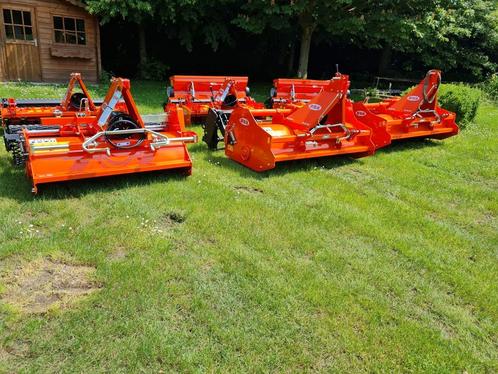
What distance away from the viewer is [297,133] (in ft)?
20.7

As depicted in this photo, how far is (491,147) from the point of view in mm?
8320

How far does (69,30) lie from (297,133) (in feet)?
36.6

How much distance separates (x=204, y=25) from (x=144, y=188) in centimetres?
1269

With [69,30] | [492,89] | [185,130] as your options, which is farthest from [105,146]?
[492,89]

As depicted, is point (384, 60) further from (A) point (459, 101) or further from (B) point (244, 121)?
(B) point (244, 121)

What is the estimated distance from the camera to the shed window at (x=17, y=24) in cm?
1285

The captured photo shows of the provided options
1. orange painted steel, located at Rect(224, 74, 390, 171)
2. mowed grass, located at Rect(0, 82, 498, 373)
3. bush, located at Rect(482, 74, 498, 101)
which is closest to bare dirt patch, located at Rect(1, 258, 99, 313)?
mowed grass, located at Rect(0, 82, 498, 373)

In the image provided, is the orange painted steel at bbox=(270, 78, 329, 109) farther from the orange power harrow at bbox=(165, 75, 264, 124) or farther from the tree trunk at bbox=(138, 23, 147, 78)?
the tree trunk at bbox=(138, 23, 147, 78)

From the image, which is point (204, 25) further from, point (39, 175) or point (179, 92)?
point (39, 175)

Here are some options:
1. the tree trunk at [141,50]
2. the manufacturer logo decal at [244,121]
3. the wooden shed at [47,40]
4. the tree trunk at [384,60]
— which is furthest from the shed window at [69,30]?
the tree trunk at [384,60]

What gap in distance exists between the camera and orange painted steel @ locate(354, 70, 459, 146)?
765 centimetres

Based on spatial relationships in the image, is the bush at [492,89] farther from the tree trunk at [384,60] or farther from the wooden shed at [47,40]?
the wooden shed at [47,40]

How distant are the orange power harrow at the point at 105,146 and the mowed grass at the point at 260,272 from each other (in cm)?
24

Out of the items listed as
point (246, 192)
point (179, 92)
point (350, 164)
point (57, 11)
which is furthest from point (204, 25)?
point (246, 192)
